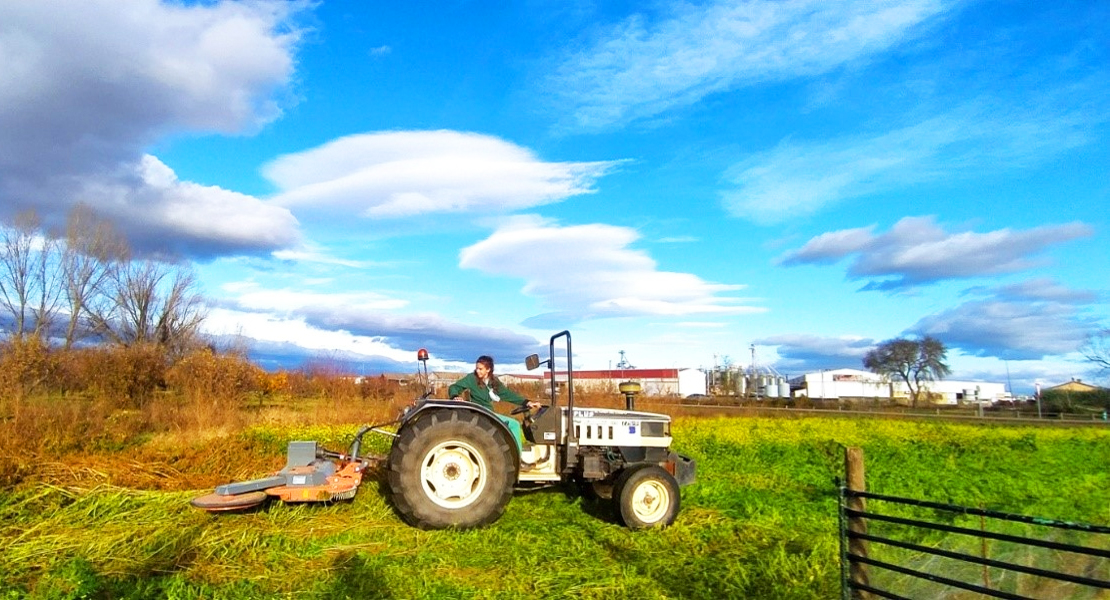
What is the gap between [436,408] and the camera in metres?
7.26

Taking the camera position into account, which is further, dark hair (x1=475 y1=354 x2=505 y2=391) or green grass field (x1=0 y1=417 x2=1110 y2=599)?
dark hair (x1=475 y1=354 x2=505 y2=391)

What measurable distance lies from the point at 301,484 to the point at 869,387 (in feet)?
233

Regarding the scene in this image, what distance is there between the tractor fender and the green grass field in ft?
2.57

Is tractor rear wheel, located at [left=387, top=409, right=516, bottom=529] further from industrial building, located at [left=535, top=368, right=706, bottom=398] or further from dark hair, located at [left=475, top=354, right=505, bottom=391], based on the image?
industrial building, located at [left=535, top=368, right=706, bottom=398]

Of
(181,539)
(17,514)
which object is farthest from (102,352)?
(181,539)

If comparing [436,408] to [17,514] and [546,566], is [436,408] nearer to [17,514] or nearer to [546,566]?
[546,566]

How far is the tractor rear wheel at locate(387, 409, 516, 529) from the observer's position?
22.6ft

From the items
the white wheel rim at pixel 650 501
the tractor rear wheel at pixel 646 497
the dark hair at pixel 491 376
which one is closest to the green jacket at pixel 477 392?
the dark hair at pixel 491 376

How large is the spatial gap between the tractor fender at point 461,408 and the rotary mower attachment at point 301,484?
682 mm

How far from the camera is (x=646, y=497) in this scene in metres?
7.34

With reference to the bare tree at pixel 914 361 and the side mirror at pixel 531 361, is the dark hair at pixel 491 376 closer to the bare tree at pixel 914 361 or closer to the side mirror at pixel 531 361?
the side mirror at pixel 531 361

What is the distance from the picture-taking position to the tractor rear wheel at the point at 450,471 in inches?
272

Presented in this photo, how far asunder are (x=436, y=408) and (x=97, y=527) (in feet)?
10.6

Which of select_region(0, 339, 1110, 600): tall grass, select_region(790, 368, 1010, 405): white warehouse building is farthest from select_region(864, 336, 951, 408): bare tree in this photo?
select_region(0, 339, 1110, 600): tall grass
